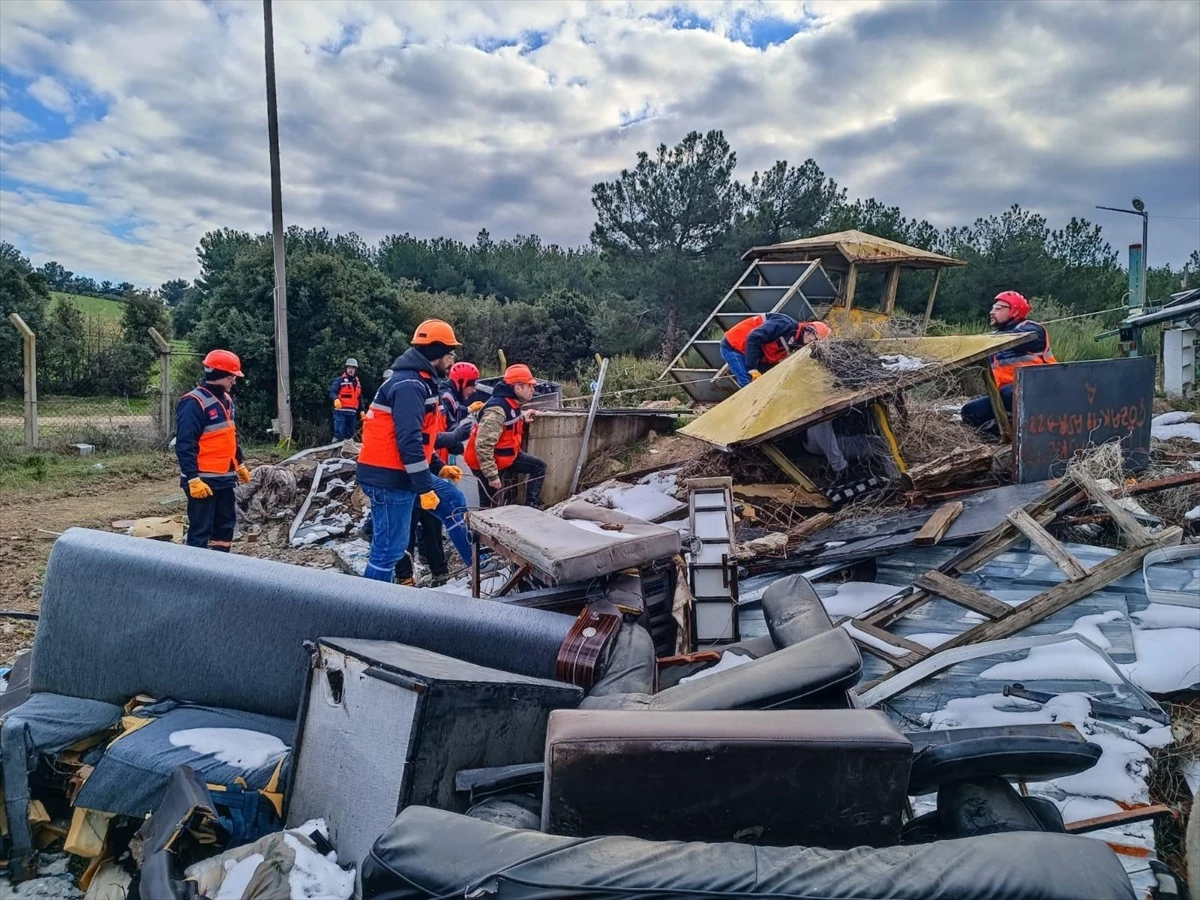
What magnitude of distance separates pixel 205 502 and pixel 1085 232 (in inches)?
748

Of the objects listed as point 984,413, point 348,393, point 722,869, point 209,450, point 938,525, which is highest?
point 348,393

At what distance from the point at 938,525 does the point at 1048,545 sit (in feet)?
1.96

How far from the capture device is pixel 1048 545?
3.29 m

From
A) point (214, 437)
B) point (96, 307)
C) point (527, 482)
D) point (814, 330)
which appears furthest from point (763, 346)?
point (96, 307)

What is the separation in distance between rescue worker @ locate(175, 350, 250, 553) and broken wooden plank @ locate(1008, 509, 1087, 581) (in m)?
4.51

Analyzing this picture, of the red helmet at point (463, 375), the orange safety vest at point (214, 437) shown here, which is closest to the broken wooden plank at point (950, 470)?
the red helmet at point (463, 375)

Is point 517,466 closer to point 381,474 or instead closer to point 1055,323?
point 381,474

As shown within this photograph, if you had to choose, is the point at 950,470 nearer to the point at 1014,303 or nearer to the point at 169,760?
the point at 1014,303

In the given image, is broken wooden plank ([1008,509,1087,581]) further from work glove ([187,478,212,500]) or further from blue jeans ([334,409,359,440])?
blue jeans ([334,409,359,440])

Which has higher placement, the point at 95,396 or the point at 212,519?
the point at 95,396

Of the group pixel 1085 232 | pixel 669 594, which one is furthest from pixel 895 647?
pixel 1085 232

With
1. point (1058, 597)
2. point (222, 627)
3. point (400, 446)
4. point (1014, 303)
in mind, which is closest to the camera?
point (222, 627)

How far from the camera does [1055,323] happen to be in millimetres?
12656

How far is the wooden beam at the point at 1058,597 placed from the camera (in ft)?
9.84
